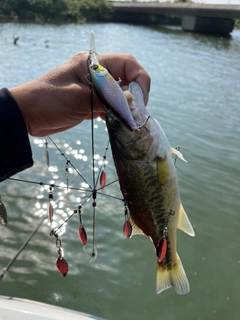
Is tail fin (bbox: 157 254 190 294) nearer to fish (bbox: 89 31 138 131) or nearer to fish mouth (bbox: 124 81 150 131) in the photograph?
fish mouth (bbox: 124 81 150 131)

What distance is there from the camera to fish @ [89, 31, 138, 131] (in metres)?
1.52

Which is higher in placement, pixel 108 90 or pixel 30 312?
pixel 108 90

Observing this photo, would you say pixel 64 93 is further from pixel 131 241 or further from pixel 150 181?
pixel 131 241

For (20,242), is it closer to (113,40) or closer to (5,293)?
(5,293)

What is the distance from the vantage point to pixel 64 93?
198cm

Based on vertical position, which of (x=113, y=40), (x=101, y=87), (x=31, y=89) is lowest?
(x=113, y=40)

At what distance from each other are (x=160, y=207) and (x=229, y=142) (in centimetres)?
680

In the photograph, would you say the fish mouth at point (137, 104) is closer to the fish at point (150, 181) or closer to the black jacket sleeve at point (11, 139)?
the fish at point (150, 181)

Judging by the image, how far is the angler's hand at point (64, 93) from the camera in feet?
6.31

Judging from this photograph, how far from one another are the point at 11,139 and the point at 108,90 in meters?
0.74

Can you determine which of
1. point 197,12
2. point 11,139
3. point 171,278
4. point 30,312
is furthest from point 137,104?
point 197,12

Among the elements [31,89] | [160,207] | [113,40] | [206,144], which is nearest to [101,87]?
[31,89]

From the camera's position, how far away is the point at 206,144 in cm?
818

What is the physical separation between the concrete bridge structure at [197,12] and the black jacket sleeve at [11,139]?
36344mm
